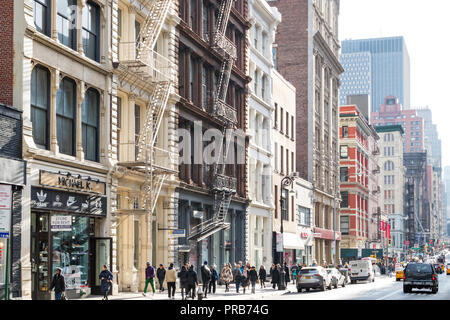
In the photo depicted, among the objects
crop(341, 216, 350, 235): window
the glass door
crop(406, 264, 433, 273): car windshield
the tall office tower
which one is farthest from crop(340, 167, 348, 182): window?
the glass door

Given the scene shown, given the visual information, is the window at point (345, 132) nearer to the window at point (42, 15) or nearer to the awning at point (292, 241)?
the awning at point (292, 241)

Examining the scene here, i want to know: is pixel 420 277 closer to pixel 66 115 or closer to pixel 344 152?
pixel 66 115

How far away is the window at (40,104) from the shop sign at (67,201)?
1.96 m

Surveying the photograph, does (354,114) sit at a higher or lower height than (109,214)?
higher

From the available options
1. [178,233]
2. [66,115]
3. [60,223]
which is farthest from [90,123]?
[178,233]

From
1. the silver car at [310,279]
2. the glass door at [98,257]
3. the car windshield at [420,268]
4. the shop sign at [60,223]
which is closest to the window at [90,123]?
the glass door at [98,257]

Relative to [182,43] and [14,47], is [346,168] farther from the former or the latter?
[14,47]

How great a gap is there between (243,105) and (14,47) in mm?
30272

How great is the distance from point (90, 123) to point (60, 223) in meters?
6.18

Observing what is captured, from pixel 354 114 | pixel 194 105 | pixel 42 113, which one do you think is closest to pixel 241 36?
pixel 194 105

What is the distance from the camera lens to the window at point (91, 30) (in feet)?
108

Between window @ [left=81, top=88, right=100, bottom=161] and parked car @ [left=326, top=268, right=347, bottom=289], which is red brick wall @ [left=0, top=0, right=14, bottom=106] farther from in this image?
parked car @ [left=326, top=268, right=347, bottom=289]

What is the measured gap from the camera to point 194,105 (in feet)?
149

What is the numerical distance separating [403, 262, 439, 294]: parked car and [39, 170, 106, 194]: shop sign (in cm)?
1841
